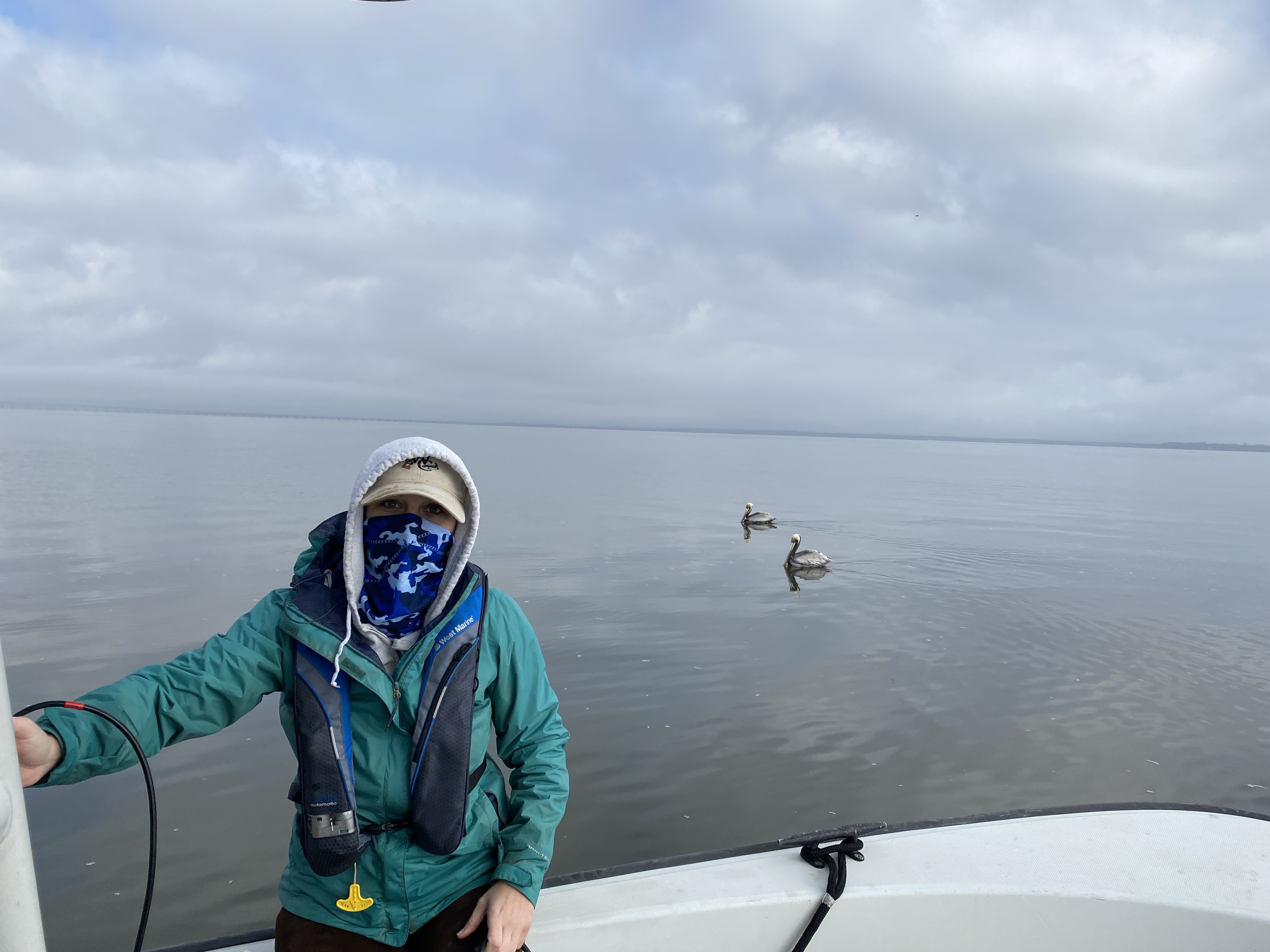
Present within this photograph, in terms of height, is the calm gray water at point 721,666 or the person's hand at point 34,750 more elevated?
the person's hand at point 34,750

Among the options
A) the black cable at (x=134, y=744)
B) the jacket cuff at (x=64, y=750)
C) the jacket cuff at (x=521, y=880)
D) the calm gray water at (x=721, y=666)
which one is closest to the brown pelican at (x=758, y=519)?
the calm gray water at (x=721, y=666)

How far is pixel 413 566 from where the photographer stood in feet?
9.60

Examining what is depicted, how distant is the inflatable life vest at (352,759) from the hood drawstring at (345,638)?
0.01 metres

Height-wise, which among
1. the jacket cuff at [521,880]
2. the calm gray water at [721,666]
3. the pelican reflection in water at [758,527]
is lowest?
the calm gray water at [721,666]

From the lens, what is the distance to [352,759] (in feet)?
8.87

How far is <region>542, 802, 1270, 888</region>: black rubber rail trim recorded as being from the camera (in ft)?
10.6

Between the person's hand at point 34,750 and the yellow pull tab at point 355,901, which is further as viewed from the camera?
the yellow pull tab at point 355,901

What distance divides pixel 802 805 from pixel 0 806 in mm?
6470

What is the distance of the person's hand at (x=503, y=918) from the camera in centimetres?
260

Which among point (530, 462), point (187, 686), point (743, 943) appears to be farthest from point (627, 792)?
point (530, 462)

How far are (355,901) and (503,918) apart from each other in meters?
0.56

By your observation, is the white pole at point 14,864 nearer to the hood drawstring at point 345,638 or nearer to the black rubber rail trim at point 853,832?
the hood drawstring at point 345,638

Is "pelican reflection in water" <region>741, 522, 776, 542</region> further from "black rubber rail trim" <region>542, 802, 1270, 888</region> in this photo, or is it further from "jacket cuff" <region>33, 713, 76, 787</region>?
"jacket cuff" <region>33, 713, 76, 787</region>

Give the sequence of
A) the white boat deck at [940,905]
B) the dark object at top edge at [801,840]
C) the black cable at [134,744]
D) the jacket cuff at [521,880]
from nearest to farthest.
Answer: the black cable at [134,744] → the jacket cuff at [521,880] → the dark object at top edge at [801,840] → the white boat deck at [940,905]
